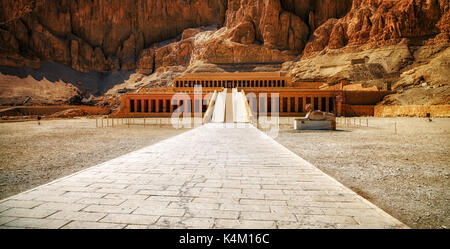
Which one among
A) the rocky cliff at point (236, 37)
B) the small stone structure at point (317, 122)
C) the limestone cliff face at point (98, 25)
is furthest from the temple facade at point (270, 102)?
the limestone cliff face at point (98, 25)

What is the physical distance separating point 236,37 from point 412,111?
48.4m

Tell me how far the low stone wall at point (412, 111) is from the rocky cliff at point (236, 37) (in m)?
4.62

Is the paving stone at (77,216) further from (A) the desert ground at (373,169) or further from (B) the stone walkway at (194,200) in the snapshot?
(A) the desert ground at (373,169)

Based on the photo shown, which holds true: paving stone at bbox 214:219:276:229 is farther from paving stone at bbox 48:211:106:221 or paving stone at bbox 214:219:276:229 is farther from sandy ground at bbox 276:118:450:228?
sandy ground at bbox 276:118:450:228

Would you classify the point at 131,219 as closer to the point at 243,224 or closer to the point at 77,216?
the point at 77,216

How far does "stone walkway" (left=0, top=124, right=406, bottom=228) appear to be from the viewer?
2.83m

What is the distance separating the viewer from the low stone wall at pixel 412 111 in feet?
78.2

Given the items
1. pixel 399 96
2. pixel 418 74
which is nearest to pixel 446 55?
pixel 418 74

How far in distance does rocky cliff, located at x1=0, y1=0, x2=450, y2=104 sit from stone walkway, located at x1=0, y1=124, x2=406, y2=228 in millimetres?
32477

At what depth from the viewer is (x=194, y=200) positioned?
350cm

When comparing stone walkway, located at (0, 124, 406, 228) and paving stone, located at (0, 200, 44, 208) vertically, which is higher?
paving stone, located at (0, 200, 44, 208)

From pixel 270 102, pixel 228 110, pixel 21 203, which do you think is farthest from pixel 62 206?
pixel 270 102

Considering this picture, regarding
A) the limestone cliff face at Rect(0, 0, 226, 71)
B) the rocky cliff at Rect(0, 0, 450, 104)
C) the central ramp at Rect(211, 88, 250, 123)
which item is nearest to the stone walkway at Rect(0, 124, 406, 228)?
the central ramp at Rect(211, 88, 250, 123)

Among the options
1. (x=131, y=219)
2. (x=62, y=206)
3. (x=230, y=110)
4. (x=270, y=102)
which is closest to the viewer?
(x=131, y=219)
